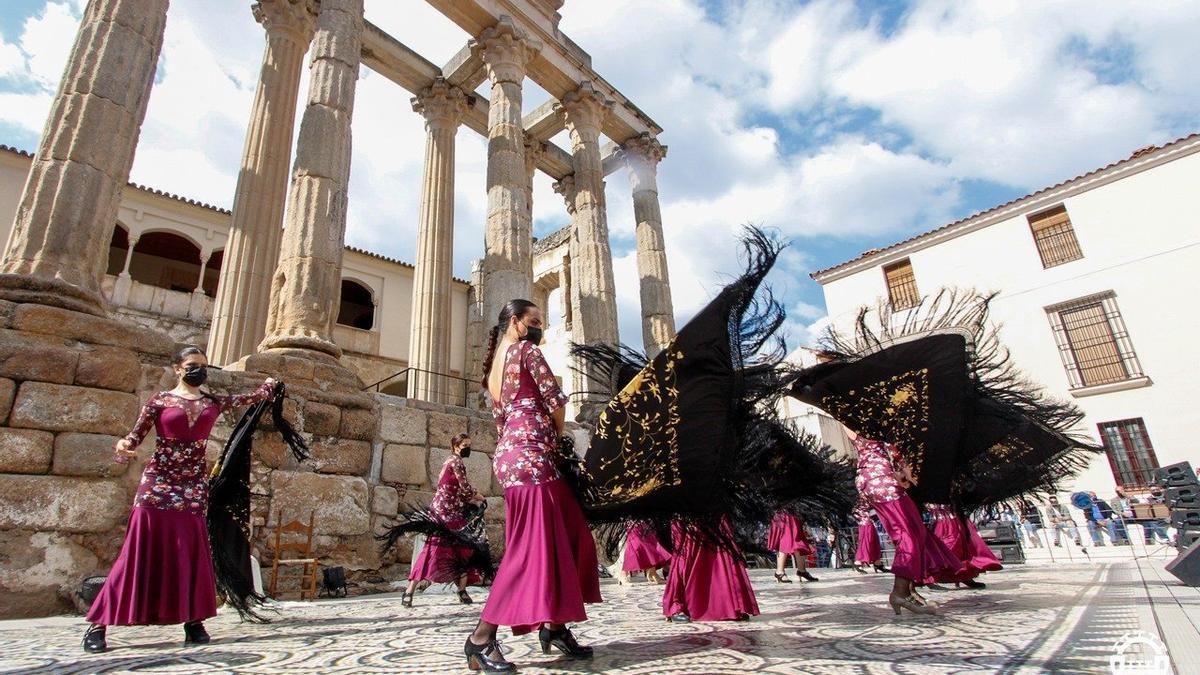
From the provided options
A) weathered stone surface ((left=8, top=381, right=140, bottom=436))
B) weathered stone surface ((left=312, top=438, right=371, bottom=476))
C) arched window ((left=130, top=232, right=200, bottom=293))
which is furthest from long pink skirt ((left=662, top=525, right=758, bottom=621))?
arched window ((left=130, top=232, right=200, bottom=293))

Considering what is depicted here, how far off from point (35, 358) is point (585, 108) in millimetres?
12874

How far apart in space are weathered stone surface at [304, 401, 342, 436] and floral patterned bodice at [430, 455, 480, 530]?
2178 millimetres

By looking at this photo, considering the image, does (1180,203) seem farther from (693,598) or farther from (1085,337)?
(693,598)

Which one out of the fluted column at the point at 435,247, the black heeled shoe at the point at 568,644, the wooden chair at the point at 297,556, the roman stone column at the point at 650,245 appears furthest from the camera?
the roman stone column at the point at 650,245

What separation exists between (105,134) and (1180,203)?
23.2 m

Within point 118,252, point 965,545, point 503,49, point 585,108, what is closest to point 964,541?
point 965,545

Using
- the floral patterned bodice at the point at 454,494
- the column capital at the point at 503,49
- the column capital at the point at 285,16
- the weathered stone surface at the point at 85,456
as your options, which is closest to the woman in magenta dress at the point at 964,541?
the floral patterned bodice at the point at 454,494

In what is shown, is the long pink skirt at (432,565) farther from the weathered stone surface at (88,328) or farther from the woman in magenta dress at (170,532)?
the weathered stone surface at (88,328)

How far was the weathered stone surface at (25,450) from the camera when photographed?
502cm

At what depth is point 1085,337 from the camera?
1692 centimetres

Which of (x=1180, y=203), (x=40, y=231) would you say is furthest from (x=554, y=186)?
(x=1180, y=203)

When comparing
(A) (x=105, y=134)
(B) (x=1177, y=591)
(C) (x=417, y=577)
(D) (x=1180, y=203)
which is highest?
(D) (x=1180, y=203)

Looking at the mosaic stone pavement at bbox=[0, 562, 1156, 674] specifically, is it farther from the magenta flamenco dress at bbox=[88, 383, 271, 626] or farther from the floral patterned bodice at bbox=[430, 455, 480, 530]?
the floral patterned bodice at bbox=[430, 455, 480, 530]

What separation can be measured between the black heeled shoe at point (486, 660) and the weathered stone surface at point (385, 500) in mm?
5707
